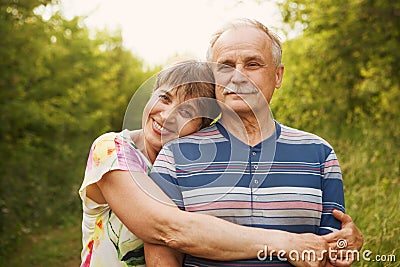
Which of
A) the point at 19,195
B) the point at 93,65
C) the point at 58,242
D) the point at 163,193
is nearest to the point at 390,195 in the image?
the point at 163,193

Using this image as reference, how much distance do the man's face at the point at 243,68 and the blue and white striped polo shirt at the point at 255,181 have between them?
0.16 meters

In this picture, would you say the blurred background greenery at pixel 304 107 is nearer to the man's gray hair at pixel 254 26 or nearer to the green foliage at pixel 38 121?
the green foliage at pixel 38 121

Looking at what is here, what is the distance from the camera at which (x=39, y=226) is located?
9016 mm

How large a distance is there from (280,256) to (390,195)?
314cm

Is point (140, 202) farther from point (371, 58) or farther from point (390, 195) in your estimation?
point (371, 58)

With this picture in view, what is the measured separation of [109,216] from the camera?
234cm

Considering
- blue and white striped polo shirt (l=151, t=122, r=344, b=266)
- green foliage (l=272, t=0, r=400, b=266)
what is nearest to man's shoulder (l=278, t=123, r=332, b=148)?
blue and white striped polo shirt (l=151, t=122, r=344, b=266)

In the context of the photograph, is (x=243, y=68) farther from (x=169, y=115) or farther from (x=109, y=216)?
(x=109, y=216)

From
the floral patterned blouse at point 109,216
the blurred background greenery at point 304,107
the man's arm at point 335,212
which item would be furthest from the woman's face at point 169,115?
the blurred background greenery at point 304,107

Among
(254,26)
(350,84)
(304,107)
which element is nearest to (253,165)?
(254,26)

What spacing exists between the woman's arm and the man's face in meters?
0.47

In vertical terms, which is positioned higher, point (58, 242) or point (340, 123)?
point (340, 123)

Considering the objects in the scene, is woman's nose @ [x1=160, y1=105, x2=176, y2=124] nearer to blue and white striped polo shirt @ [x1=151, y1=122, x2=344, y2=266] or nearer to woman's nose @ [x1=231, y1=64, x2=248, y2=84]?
blue and white striped polo shirt @ [x1=151, y1=122, x2=344, y2=266]

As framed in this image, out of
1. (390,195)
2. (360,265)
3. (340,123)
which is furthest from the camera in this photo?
(340,123)
